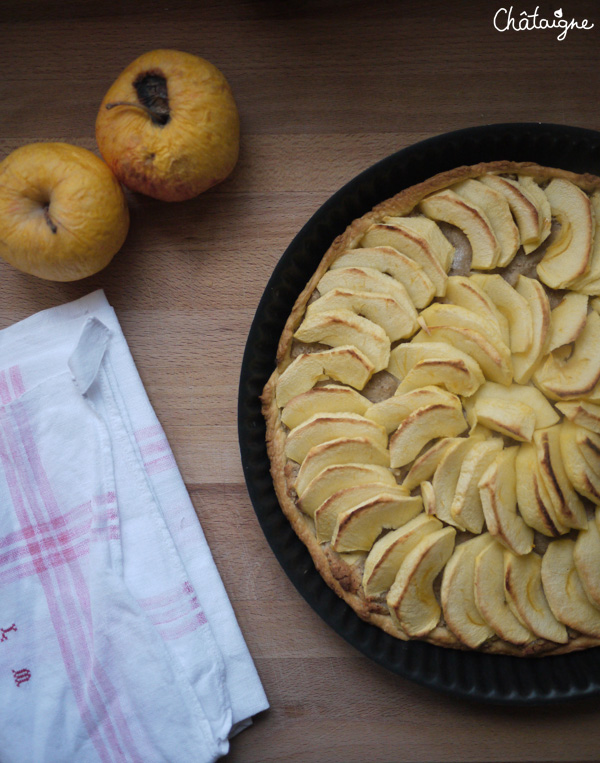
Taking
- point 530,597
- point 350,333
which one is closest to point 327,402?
point 350,333

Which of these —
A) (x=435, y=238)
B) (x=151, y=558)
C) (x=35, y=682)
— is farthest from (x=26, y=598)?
(x=435, y=238)

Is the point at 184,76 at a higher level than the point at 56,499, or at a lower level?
higher

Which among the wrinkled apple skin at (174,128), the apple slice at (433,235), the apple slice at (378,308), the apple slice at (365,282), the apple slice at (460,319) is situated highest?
the wrinkled apple skin at (174,128)

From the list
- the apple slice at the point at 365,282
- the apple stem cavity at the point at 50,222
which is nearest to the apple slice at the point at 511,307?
the apple slice at the point at 365,282

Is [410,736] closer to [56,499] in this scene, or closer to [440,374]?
[440,374]

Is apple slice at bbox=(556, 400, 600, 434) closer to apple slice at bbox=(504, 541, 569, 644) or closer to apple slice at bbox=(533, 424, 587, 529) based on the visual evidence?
apple slice at bbox=(533, 424, 587, 529)

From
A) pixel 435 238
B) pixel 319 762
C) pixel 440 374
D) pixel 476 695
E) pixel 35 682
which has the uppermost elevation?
pixel 435 238

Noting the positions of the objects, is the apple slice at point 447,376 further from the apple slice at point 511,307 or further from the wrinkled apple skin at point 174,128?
the wrinkled apple skin at point 174,128
